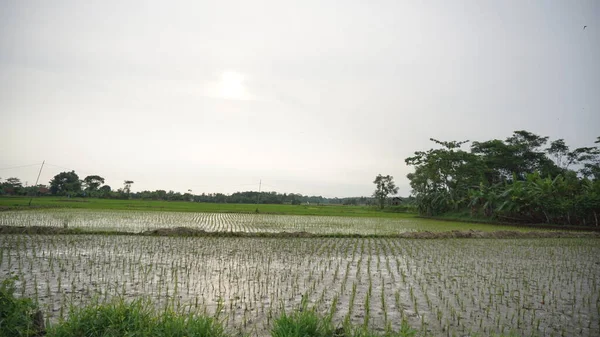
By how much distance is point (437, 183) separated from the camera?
105 ft

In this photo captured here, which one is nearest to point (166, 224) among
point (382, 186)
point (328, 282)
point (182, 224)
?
point (182, 224)

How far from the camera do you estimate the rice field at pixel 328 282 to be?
14.3ft

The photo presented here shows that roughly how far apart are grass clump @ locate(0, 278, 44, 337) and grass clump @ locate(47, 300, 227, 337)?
241mm

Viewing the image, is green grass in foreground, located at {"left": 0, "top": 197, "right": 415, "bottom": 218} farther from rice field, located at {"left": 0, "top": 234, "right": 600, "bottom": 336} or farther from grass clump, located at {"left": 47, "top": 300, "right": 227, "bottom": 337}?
grass clump, located at {"left": 47, "top": 300, "right": 227, "bottom": 337}

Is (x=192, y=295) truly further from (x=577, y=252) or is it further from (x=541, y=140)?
(x=541, y=140)

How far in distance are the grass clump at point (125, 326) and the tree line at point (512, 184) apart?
2230 cm

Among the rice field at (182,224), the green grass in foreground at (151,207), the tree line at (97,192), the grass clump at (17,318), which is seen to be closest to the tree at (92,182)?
the tree line at (97,192)

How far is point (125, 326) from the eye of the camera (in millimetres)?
3260

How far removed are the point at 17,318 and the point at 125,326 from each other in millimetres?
1072

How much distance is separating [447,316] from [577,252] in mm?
9163

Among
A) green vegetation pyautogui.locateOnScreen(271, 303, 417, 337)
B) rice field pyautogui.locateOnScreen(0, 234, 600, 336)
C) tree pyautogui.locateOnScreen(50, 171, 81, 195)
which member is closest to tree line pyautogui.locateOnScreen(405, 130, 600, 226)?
rice field pyautogui.locateOnScreen(0, 234, 600, 336)

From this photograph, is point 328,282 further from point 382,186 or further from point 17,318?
point 382,186

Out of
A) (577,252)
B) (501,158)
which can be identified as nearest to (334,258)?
(577,252)

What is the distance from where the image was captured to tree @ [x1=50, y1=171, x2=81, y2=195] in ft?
161
